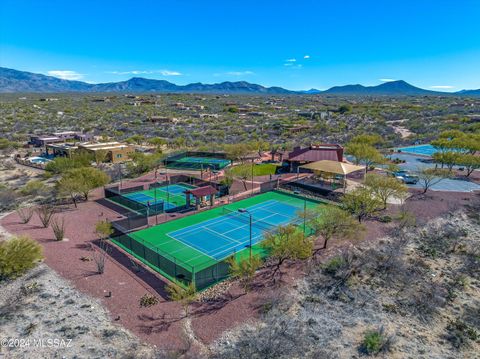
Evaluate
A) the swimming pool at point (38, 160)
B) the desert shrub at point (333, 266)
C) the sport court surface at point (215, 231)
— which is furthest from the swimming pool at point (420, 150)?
the swimming pool at point (38, 160)

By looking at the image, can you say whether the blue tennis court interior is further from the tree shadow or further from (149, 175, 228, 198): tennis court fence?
the tree shadow

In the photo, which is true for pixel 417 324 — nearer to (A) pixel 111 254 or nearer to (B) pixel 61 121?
(A) pixel 111 254

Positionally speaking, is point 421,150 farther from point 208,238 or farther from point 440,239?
point 208,238

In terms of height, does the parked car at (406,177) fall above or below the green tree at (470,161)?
below

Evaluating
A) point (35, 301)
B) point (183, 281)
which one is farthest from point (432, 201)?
point (35, 301)

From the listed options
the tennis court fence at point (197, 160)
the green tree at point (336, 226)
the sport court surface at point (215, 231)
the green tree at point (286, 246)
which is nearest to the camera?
the green tree at point (286, 246)

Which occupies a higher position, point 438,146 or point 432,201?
point 438,146

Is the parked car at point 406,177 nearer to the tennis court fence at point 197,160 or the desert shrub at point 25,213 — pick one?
the tennis court fence at point 197,160
